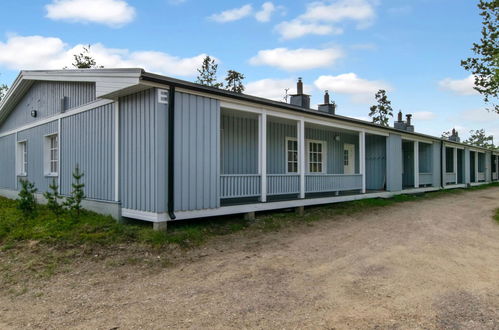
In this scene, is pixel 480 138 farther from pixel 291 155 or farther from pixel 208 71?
pixel 291 155

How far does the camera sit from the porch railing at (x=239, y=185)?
25.7 feet

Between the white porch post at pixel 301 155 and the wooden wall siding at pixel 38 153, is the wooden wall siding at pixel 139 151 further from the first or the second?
the white porch post at pixel 301 155

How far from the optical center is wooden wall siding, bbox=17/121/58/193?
424 inches

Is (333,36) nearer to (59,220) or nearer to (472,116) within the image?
(59,220)

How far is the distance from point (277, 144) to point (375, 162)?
5.97 meters

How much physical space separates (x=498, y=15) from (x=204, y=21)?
12206 mm

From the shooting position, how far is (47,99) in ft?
35.7

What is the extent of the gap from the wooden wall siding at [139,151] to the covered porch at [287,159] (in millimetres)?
1678

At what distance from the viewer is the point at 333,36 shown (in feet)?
48.9

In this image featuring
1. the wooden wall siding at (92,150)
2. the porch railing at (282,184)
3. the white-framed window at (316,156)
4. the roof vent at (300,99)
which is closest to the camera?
the wooden wall siding at (92,150)

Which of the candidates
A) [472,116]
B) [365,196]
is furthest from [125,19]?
[472,116]

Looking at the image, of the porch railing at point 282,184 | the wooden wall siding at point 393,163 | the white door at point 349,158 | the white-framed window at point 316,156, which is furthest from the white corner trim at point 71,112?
the wooden wall siding at point 393,163

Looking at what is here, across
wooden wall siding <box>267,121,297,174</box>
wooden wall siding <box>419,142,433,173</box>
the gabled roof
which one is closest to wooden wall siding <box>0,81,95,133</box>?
the gabled roof

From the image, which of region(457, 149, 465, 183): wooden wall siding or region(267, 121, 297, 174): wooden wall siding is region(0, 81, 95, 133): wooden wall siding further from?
region(457, 149, 465, 183): wooden wall siding
